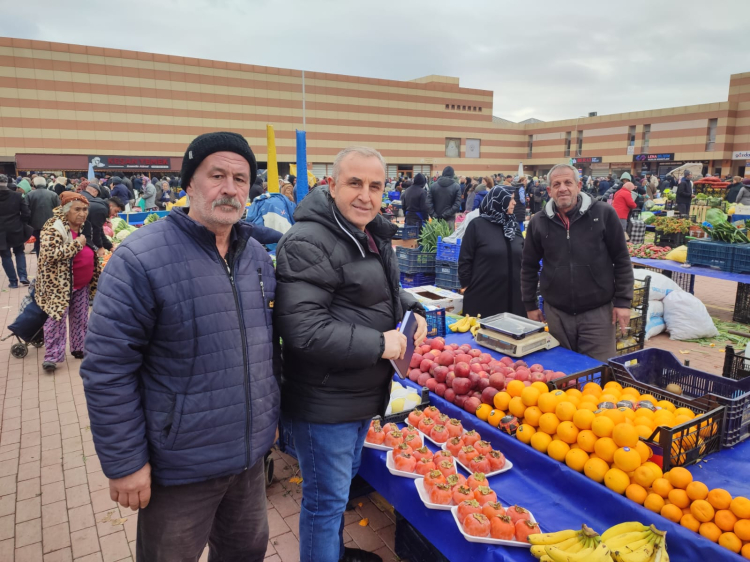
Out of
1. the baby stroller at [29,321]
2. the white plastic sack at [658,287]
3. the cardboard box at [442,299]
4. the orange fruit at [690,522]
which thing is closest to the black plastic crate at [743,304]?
the white plastic sack at [658,287]

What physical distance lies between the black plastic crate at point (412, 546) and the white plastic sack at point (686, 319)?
19.4 ft

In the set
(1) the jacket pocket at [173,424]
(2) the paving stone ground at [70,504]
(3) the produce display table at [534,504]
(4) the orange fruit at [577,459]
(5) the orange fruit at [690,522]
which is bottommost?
(2) the paving stone ground at [70,504]

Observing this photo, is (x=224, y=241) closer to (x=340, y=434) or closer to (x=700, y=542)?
(x=340, y=434)

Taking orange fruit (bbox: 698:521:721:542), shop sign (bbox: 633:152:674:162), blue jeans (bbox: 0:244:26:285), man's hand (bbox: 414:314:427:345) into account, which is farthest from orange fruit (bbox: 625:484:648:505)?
shop sign (bbox: 633:152:674:162)

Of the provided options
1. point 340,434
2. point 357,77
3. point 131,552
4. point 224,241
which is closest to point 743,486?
point 340,434

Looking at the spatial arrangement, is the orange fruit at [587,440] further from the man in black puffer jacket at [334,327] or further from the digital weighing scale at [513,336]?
the digital weighing scale at [513,336]

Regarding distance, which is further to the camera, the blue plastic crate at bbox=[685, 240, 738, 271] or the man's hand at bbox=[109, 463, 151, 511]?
the blue plastic crate at bbox=[685, 240, 738, 271]

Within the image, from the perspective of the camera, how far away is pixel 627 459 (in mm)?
2057

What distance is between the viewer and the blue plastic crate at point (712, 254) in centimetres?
680

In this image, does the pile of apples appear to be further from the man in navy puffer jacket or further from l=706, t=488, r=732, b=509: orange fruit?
the man in navy puffer jacket

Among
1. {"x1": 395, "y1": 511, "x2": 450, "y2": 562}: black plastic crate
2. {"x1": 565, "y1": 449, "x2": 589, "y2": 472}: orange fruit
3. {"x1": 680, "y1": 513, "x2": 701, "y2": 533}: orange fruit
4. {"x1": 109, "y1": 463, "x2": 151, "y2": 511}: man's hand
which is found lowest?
{"x1": 395, "y1": 511, "x2": 450, "y2": 562}: black plastic crate

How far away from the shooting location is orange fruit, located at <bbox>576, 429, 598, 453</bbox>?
2.26 m

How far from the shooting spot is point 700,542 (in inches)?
69.4

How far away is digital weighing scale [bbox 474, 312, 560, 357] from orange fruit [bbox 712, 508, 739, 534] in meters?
1.83
